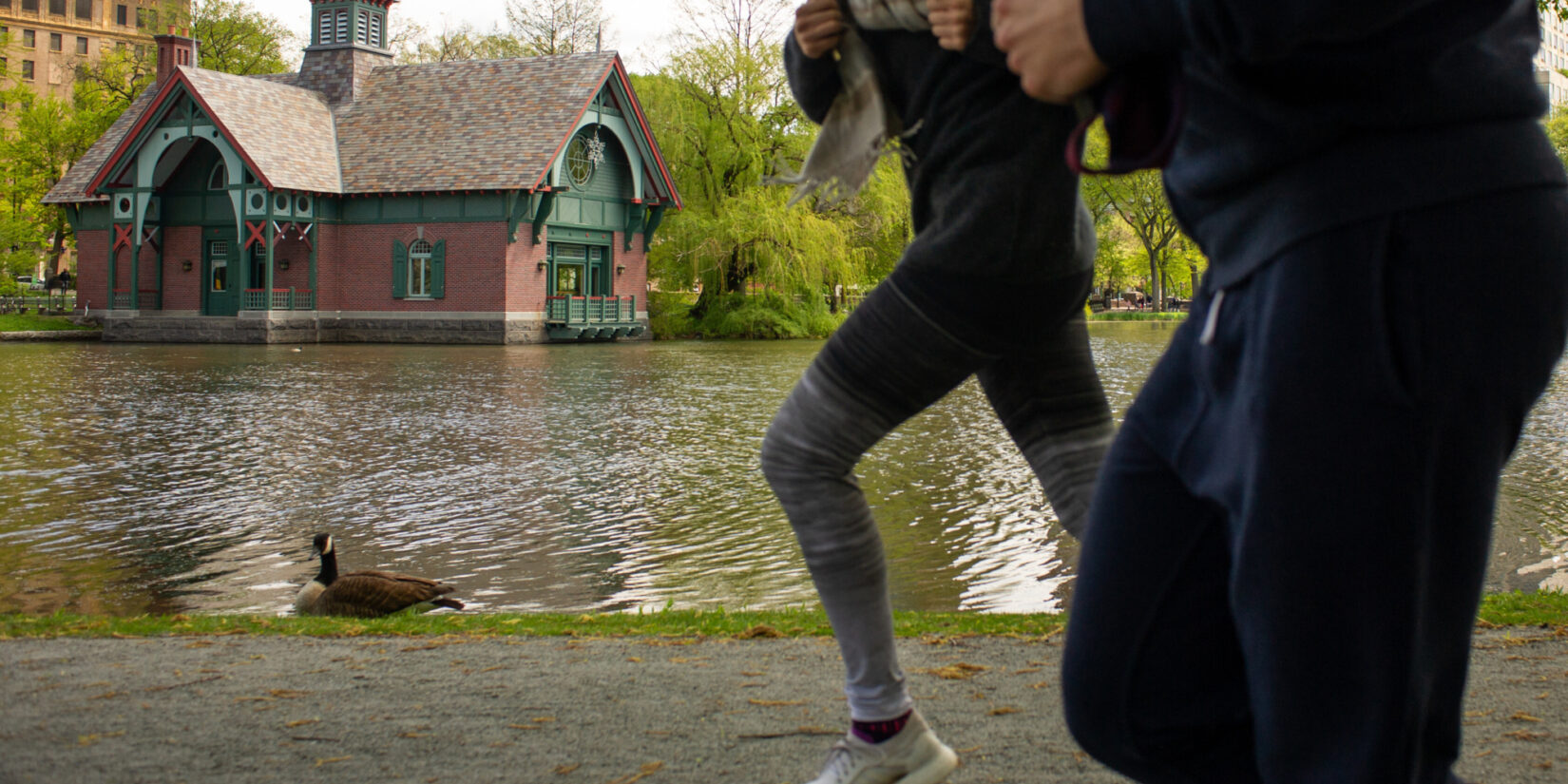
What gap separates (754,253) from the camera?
3956 cm

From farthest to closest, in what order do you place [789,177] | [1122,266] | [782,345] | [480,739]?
[1122,266] → [782,345] → [480,739] → [789,177]

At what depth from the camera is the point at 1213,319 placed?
1298mm

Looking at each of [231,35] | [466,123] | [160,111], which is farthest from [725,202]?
[231,35]

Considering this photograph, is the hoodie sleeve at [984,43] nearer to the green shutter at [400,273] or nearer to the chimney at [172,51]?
the green shutter at [400,273]

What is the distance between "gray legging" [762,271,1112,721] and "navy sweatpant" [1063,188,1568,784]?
2.33ft

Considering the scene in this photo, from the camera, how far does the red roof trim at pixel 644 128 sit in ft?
125

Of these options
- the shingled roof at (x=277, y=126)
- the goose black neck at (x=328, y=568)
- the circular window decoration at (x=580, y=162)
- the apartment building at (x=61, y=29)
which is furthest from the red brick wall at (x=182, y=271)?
the apartment building at (x=61, y=29)

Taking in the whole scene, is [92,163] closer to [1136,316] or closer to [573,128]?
[573,128]

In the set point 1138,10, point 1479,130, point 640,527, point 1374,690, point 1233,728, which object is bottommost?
point 640,527

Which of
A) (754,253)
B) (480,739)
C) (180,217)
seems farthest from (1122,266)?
(480,739)

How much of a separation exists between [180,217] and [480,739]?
39544 mm

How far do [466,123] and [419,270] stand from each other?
4658 mm

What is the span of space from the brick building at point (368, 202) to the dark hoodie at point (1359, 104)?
34511 millimetres

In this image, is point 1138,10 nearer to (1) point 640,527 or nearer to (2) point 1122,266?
(1) point 640,527
